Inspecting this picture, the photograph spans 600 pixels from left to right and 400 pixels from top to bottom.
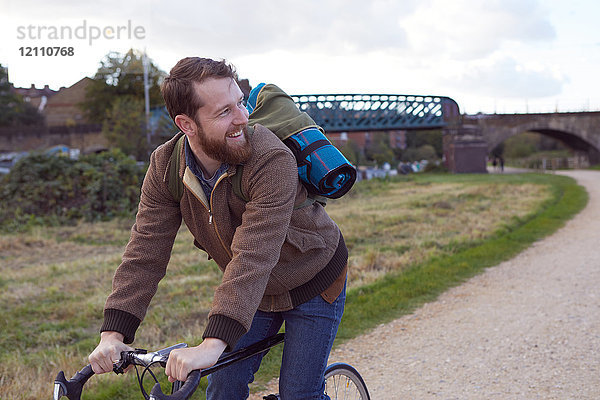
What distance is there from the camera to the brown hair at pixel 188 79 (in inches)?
84.4

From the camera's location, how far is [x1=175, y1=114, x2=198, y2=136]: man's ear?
87.3 inches

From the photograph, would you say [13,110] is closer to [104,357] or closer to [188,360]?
[104,357]

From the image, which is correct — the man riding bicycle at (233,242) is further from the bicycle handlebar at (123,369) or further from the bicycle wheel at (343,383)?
the bicycle wheel at (343,383)

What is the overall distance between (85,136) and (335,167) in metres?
54.4

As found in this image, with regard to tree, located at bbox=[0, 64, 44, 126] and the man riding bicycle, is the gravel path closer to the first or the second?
the man riding bicycle

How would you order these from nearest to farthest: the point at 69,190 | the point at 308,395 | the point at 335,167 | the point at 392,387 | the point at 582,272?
the point at 335,167, the point at 308,395, the point at 392,387, the point at 582,272, the point at 69,190

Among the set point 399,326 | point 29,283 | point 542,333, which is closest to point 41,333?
point 29,283

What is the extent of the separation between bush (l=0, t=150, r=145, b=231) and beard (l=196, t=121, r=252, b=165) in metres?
16.3

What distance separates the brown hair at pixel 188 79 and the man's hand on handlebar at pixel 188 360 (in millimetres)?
795

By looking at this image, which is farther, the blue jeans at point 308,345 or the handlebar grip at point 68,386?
the blue jeans at point 308,345

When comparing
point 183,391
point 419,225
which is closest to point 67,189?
point 419,225

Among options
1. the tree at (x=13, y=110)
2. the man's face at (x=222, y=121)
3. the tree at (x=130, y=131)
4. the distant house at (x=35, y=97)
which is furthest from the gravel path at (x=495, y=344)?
the distant house at (x=35, y=97)

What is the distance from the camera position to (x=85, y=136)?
5341 centimetres

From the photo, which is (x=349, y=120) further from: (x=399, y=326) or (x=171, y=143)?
(x=171, y=143)
